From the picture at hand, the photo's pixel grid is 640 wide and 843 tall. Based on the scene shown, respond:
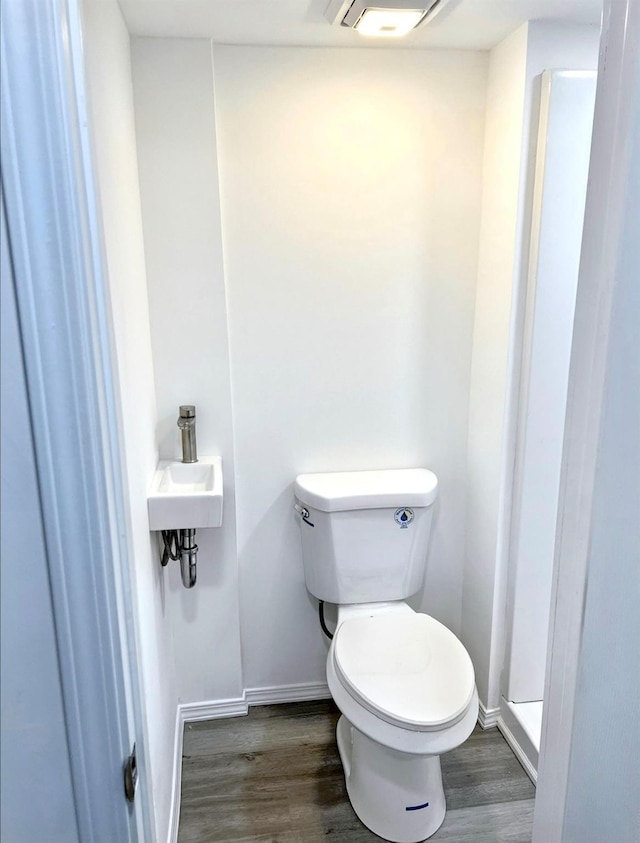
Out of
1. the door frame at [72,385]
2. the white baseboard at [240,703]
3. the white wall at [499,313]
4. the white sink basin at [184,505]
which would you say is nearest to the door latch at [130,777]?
the door frame at [72,385]

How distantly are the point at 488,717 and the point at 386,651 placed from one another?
24.2 inches

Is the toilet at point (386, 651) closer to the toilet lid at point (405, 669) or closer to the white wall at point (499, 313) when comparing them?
the toilet lid at point (405, 669)

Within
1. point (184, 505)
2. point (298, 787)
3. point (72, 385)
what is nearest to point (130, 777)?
point (72, 385)

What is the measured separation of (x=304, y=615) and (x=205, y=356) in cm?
99

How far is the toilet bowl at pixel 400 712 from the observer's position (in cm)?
154

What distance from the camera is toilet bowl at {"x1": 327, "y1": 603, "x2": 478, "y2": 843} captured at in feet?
5.04

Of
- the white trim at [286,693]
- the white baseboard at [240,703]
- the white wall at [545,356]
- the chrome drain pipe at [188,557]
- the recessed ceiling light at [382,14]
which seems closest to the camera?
the recessed ceiling light at [382,14]

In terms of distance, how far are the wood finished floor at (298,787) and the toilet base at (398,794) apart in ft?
0.15

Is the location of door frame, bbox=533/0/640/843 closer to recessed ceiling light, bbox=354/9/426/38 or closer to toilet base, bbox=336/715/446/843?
toilet base, bbox=336/715/446/843

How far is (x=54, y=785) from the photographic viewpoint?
687 mm

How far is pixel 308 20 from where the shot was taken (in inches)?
62.4

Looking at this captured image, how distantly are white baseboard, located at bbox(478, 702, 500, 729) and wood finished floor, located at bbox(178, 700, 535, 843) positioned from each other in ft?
0.08

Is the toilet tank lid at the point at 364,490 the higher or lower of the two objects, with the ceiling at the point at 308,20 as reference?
lower

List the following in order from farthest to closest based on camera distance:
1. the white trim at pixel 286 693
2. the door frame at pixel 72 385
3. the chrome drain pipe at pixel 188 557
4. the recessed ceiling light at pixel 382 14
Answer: the white trim at pixel 286 693 < the chrome drain pipe at pixel 188 557 < the recessed ceiling light at pixel 382 14 < the door frame at pixel 72 385
